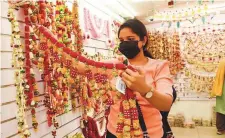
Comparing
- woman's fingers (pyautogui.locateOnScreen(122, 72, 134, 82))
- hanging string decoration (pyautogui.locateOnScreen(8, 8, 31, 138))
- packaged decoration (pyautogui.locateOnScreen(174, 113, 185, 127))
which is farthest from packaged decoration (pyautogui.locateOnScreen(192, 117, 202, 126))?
woman's fingers (pyautogui.locateOnScreen(122, 72, 134, 82))

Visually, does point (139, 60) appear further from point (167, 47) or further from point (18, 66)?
point (167, 47)

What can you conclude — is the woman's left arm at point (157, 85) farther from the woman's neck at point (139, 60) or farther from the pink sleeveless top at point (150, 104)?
the woman's neck at point (139, 60)

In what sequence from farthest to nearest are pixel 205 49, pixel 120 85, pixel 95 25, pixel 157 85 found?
pixel 205 49 < pixel 95 25 < pixel 157 85 < pixel 120 85

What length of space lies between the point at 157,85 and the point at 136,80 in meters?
0.38

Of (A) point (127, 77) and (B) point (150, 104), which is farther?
(B) point (150, 104)

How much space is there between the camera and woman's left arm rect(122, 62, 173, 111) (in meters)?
1.17

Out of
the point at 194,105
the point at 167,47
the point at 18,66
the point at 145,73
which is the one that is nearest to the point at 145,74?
the point at 145,73

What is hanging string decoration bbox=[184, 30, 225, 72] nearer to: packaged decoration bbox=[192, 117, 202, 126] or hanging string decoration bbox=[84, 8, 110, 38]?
packaged decoration bbox=[192, 117, 202, 126]

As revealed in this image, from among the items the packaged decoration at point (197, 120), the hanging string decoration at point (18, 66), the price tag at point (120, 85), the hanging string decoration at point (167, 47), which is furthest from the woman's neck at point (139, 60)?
the packaged decoration at point (197, 120)

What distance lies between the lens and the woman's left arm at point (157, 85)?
1.17m

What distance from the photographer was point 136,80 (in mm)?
1152

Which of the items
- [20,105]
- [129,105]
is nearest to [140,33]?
[129,105]

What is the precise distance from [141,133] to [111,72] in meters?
0.40

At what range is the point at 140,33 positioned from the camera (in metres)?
1.66
